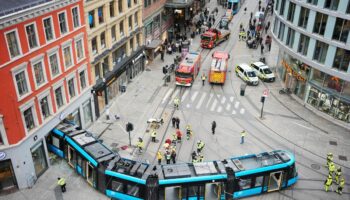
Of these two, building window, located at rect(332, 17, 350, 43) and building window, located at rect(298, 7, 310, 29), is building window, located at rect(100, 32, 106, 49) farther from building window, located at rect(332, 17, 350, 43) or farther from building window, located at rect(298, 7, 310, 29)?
building window, located at rect(332, 17, 350, 43)

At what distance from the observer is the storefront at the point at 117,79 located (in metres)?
42.2

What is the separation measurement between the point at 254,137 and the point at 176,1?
114ft

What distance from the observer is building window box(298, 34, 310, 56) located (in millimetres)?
42375

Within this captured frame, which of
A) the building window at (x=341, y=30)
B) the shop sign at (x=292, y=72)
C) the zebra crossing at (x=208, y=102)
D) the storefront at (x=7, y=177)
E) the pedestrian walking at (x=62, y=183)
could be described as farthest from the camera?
the zebra crossing at (x=208, y=102)

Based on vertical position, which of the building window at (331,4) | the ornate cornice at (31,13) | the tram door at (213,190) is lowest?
the tram door at (213,190)

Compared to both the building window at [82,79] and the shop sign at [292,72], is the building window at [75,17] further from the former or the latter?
the shop sign at [292,72]

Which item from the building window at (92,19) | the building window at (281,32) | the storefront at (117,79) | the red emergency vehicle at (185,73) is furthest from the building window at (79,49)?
the building window at (281,32)

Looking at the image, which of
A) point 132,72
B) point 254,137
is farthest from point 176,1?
point 254,137

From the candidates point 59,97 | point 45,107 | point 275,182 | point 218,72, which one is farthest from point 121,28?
point 275,182

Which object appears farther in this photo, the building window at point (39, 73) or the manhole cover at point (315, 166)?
the manhole cover at point (315, 166)

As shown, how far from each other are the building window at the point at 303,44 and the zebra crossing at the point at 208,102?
10.2 meters

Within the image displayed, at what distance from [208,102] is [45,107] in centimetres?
2200

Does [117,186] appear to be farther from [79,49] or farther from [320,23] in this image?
[320,23]

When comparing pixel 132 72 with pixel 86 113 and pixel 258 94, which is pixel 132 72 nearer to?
pixel 86 113
